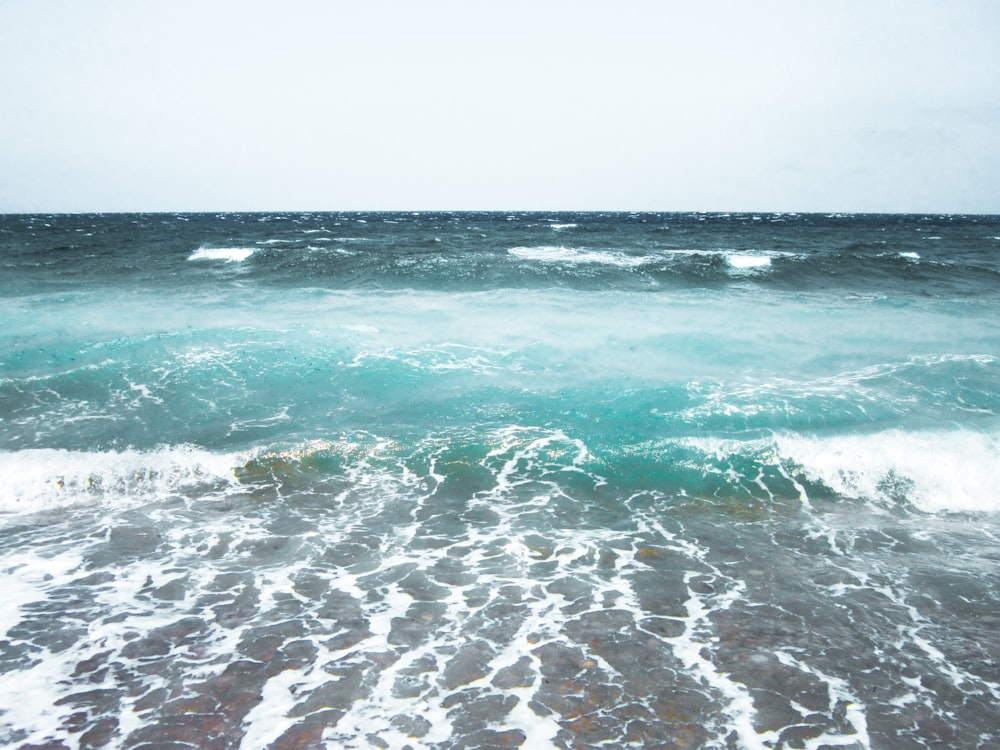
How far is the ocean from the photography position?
434cm

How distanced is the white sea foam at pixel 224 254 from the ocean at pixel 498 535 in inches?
624

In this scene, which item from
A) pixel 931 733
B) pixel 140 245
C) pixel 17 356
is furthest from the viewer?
pixel 140 245

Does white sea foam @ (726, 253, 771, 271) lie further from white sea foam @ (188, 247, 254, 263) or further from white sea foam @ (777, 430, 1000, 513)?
white sea foam @ (188, 247, 254, 263)

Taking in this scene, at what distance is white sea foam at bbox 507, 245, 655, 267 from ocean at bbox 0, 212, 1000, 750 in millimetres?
13871

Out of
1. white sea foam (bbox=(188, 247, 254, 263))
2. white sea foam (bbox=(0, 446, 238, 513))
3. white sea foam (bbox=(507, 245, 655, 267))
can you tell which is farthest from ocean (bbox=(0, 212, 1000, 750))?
white sea foam (bbox=(188, 247, 254, 263))

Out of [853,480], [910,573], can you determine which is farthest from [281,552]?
[853,480]

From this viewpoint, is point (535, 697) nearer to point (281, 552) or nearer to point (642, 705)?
point (642, 705)

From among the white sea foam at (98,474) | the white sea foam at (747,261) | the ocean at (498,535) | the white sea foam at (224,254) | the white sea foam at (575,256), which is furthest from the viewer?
the white sea foam at (224,254)

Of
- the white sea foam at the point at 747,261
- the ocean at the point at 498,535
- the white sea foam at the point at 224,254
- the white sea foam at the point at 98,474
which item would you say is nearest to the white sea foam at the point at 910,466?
the ocean at the point at 498,535

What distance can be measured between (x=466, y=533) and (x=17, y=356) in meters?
12.9

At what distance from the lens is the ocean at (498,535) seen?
171 inches

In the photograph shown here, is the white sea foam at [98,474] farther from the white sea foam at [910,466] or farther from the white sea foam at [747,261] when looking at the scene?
the white sea foam at [747,261]

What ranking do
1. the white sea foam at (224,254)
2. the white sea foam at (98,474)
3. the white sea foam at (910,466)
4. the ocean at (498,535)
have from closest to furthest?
the ocean at (498,535) < the white sea foam at (98,474) < the white sea foam at (910,466) < the white sea foam at (224,254)

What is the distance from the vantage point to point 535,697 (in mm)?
4414
